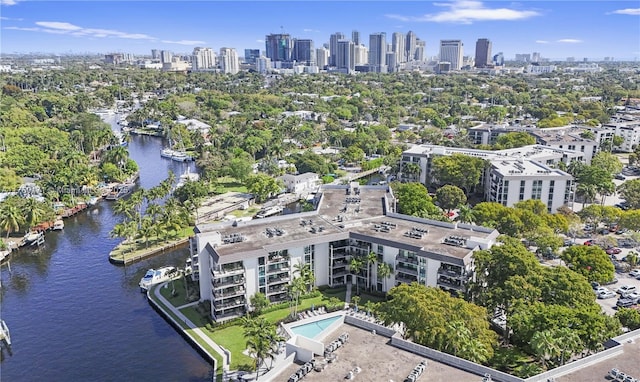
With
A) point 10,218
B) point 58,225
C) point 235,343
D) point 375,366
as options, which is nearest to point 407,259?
point 235,343

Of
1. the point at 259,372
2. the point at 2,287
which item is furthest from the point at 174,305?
the point at 2,287

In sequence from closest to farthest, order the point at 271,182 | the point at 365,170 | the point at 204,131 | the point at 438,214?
1. the point at 438,214
2. the point at 271,182
3. the point at 365,170
4. the point at 204,131

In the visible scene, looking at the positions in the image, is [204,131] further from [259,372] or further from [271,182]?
[259,372]

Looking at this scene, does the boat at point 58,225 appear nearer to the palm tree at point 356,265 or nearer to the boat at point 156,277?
the boat at point 156,277

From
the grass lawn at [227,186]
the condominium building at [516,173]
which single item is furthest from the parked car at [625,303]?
the grass lawn at [227,186]

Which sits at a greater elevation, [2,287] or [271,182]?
[271,182]
